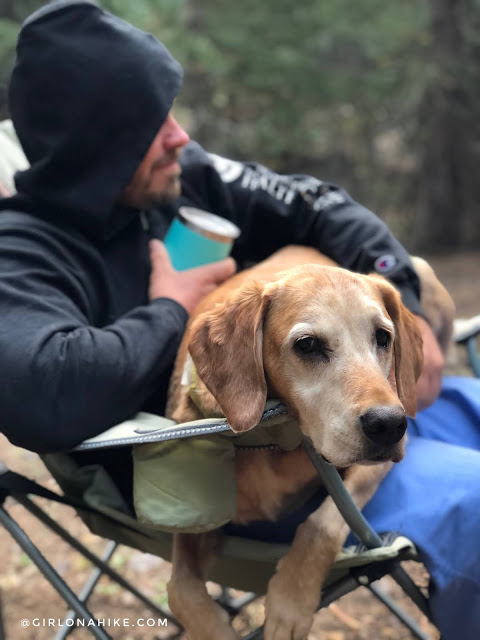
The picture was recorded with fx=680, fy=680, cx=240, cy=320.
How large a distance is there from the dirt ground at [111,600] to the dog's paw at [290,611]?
118 cm

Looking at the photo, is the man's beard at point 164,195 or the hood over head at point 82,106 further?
the man's beard at point 164,195

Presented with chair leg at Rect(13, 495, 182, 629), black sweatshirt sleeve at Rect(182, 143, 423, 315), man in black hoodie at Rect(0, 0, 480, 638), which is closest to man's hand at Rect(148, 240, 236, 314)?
man in black hoodie at Rect(0, 0, 480, 638)

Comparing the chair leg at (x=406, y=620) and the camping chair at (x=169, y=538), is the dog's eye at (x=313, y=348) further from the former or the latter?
the chair leg at (x=406, y=620)

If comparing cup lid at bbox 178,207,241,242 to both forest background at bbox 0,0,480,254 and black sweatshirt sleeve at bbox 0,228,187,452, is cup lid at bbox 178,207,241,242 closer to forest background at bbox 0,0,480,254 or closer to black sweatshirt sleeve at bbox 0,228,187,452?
black sweatshirt sleeve at bbox 0,228,187,452

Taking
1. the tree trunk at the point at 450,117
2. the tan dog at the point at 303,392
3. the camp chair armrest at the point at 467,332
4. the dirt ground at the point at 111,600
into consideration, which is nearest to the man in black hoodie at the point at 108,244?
the tan dog at the point at 303,392

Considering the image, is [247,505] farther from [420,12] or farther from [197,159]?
[420,12]

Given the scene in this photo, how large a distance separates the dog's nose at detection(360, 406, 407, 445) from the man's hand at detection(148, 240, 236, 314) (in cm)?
83

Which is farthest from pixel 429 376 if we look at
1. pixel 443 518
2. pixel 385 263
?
pixel 443 518

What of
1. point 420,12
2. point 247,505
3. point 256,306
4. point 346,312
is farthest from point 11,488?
point 420,12

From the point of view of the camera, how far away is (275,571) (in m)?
1.76

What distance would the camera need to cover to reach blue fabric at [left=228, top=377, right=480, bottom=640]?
1.56 metres

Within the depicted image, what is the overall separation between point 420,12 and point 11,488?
9.80m

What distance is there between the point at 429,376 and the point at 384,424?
29.5 inches

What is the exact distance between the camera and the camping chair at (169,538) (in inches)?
62.7
